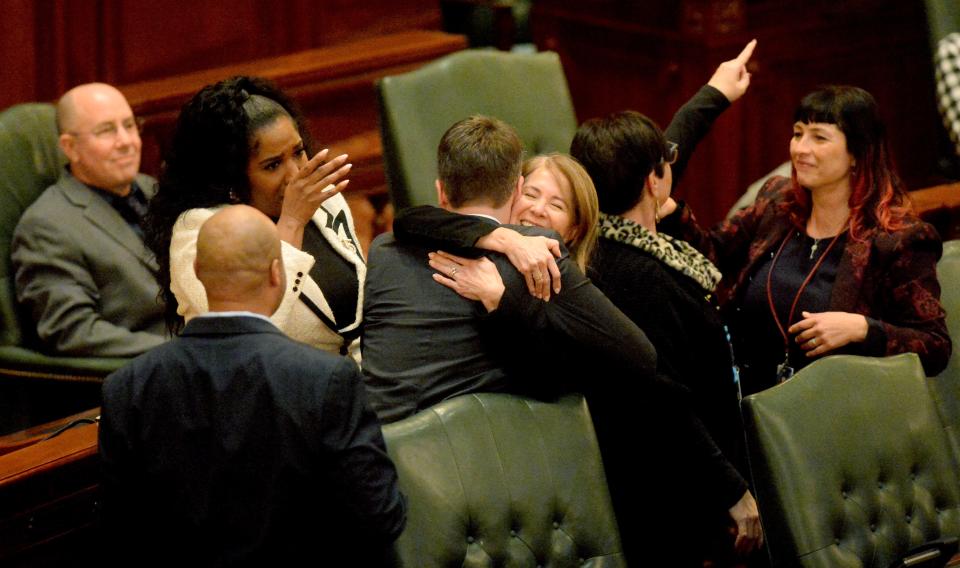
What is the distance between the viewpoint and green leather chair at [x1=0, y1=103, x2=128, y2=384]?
3.45 m

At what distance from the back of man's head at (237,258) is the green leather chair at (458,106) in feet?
5.25

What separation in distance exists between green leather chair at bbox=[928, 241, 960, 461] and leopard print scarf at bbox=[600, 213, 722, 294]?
25.2 inches

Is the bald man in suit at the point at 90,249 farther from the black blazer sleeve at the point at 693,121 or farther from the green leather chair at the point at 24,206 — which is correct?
the black blazer sleeve at the point at 693,121

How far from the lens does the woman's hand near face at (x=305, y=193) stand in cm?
239

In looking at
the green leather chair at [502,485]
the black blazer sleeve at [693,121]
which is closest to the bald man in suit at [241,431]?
the green leather chair at [502,485]

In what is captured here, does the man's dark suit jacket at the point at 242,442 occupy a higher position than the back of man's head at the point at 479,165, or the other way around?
the back of man's head at the point at 479,165

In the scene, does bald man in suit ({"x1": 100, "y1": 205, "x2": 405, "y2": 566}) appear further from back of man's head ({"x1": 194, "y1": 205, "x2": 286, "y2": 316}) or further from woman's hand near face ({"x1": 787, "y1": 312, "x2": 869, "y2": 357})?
woman's hand near face ({"x1": 787, "y1": 312, "x2": 869, "y2": 357})

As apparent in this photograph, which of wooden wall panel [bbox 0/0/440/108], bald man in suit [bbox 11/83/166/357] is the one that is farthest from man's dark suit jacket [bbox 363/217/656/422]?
wooden wall panel [bbox 0/0/440/108]

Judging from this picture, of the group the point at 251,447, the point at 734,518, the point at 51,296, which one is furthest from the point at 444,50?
the point at 251,447

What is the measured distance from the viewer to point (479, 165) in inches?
88.1

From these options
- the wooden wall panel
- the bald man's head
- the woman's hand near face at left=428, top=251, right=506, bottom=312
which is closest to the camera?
the woman's hand near face at left=428, top=251, right=506, bottom=312

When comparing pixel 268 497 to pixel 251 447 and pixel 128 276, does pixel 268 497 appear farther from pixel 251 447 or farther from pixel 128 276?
pixel 128 276

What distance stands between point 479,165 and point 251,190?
512 mm

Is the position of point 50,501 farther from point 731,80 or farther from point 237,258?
point 731,80
